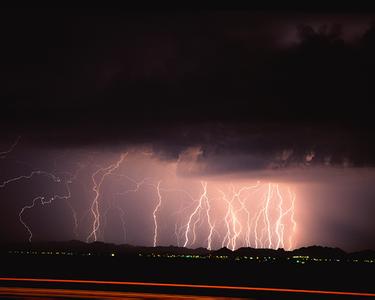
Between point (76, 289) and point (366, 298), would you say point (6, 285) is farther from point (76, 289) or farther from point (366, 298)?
point (366, 298)

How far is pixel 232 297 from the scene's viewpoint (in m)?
15.5

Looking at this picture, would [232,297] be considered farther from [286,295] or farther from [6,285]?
[6,285]

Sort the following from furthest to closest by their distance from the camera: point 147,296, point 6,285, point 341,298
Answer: point 6,285 < point 341,298 < point 147,296

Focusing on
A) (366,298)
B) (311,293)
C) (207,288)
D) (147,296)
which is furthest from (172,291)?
(366,298)

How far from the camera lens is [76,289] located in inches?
661

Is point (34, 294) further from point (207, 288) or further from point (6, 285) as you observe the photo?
point (207, 288)

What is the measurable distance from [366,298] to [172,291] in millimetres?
5112

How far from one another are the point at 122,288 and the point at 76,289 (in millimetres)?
1335

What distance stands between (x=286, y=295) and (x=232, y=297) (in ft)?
5.82

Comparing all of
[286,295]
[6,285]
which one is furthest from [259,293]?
[6,285]

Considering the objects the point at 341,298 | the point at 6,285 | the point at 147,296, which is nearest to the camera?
the point at 147,296

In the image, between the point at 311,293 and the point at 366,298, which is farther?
the point at 311,293

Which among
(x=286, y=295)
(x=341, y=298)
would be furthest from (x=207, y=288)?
(x=341, y=298)

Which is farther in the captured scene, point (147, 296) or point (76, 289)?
point (76, 289)
